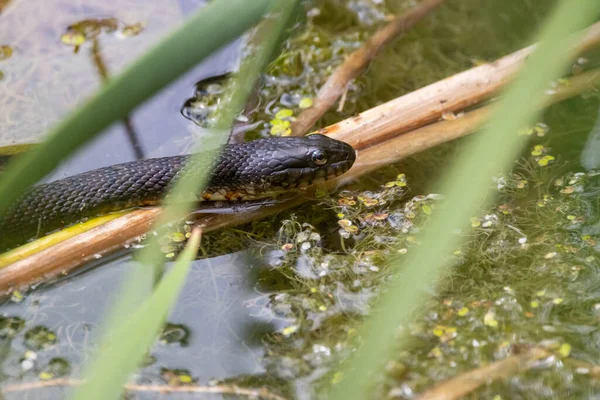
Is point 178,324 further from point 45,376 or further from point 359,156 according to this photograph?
point 359,156

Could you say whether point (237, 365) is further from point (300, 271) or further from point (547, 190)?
point (547, 190)

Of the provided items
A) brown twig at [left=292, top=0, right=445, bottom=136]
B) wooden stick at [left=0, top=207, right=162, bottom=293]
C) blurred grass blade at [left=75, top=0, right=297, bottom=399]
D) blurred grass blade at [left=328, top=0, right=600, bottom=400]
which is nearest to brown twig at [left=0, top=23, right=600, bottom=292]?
wooden stick at [left=0, top=207, right=162, bottom=293]

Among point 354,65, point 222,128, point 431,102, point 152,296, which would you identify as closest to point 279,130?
point 354,65

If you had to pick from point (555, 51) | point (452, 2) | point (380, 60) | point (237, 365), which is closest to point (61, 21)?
point (380, 60)

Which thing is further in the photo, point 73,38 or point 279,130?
point 73,38

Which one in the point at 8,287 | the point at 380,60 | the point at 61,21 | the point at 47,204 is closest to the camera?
the point at 8,287

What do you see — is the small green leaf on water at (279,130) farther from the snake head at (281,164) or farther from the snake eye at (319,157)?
the snake eye at (319,157)
